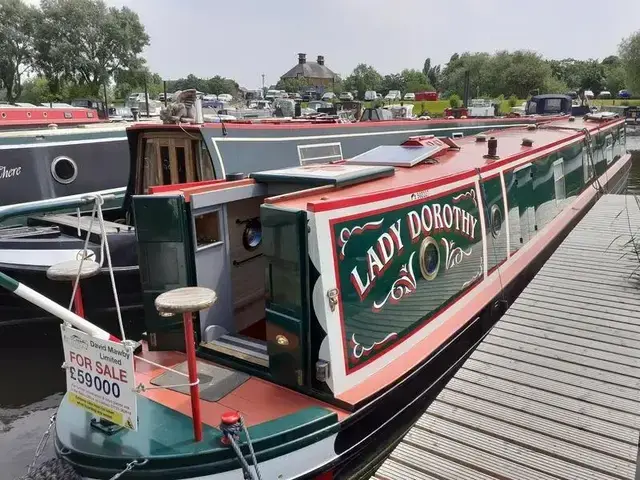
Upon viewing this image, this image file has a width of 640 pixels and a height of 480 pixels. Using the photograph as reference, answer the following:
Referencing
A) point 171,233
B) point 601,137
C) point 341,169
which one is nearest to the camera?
point 171,233

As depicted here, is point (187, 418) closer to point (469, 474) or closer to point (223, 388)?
point (223, 388)

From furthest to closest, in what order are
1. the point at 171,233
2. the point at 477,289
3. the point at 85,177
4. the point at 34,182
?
the point at 85,177 → the point at 34,182 → the point at 477,289 → the point at 171,233

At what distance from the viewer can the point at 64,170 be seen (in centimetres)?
950

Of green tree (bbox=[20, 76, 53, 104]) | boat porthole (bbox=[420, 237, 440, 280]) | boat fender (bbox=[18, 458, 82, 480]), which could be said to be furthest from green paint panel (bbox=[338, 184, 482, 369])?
green tree (bbox=[20, 76, 53, 104])

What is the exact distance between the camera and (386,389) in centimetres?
388

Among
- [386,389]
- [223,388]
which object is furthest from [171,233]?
[386,389]

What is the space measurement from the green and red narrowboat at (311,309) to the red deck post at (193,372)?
0.30 feet

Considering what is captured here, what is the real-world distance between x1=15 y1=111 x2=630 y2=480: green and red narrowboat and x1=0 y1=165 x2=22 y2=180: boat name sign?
577 cm

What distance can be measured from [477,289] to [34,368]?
5.56 metres

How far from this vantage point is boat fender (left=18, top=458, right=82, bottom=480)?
3467 mm

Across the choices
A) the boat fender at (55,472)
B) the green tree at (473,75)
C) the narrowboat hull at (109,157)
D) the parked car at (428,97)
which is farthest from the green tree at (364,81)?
the boat fender at (55,472)

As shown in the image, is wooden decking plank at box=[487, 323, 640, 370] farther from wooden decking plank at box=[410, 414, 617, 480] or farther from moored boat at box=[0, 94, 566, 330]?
moored boat at box=[0, 94, 566, 330]

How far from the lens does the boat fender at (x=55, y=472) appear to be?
3467mm

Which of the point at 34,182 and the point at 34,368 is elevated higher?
the point at 34,182
